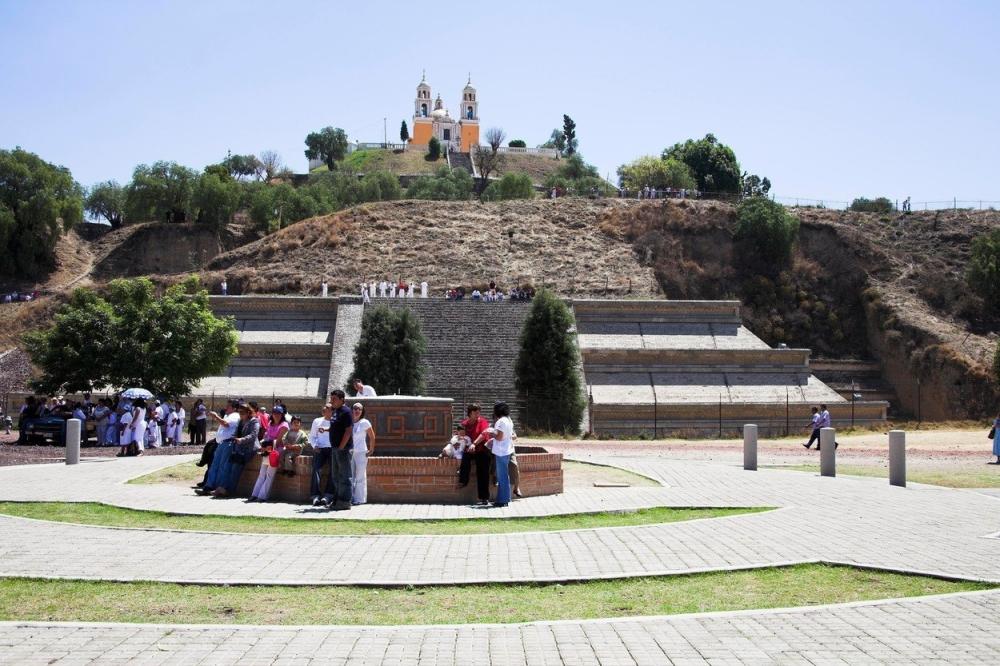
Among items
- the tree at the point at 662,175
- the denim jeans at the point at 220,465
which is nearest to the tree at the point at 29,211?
the tree at the point at 662,175

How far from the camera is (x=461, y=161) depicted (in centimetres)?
13562

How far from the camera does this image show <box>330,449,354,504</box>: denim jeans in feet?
49.8

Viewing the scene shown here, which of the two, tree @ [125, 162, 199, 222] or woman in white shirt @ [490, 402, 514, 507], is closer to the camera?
woman in white shirt @ [490, 402, 514, 507]

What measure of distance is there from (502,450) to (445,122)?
139 metres

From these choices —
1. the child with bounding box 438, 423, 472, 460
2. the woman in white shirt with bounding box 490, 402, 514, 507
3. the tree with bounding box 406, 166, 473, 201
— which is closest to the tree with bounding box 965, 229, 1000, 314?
the tree with bounding box 406, 166, 473, 201

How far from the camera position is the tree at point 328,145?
5482 inches

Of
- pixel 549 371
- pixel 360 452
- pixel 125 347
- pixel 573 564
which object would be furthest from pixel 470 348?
pixel 573 564

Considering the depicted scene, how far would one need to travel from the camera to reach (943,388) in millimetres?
51625

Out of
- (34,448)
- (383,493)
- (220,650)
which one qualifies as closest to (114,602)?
(220,650)

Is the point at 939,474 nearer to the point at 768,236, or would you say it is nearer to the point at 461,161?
the point at 768,236

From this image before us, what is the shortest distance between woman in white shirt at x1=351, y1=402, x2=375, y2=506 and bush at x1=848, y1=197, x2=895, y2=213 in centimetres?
6489

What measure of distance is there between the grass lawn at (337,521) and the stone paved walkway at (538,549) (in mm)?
606

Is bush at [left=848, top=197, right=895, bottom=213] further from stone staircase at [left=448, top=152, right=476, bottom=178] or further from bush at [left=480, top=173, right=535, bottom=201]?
stone staircase at [left=448, top=152, right=476, bottom=178]

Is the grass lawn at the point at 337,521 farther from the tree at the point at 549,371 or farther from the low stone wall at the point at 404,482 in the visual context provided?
the tree at the point at 549,371
